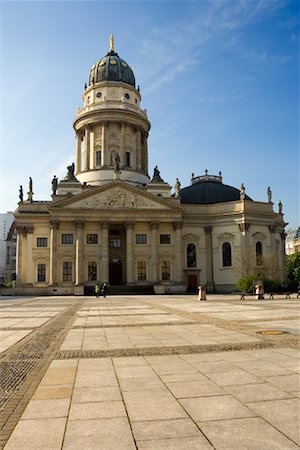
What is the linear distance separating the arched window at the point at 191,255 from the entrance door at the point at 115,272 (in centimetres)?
1088

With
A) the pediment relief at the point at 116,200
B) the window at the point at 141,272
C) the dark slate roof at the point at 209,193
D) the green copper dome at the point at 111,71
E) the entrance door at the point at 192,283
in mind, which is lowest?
the entrance door at the point at 192,283

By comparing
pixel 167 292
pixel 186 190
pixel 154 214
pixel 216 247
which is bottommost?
pixel 167 292

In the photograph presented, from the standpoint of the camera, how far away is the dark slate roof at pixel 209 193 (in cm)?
7238

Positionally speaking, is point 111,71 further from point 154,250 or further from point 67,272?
point 67,272

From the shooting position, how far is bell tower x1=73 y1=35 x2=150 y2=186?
72188 millimetres

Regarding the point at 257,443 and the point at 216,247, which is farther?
the point at 216,247

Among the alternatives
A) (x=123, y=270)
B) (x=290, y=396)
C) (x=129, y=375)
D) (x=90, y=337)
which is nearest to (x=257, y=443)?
(x=290, y=396)

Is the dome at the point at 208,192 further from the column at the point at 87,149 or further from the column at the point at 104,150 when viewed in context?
the column at the point at 87,149

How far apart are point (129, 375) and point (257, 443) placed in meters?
4.01

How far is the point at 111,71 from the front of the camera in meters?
78.2

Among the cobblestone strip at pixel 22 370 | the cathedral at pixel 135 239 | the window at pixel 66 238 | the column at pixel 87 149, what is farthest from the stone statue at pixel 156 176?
the cobblestone strip at pixel 22 370

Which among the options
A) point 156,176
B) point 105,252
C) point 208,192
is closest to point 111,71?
point 156,176

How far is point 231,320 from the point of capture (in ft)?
62.5

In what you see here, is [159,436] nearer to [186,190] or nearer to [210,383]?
[210,383]
